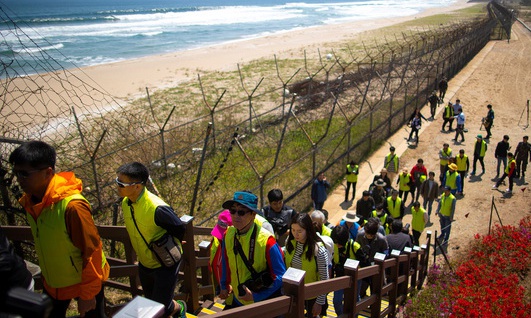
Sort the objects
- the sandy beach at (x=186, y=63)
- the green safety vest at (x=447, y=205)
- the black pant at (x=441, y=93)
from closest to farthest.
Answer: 1. the green safety vest at (x=447, y=205)
2. the black pant at (x=441, y=93)
3. the sandy beach at (x=186, y=63)

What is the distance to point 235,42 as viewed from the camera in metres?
48.6

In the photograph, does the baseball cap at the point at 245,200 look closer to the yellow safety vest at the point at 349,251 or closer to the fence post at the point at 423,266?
the yellow safety vest at the point at 349,251

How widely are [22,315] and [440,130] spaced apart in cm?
1762

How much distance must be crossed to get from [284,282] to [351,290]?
1523 mm

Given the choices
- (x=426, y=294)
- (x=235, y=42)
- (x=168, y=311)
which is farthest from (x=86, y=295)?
(x=235, y=42)

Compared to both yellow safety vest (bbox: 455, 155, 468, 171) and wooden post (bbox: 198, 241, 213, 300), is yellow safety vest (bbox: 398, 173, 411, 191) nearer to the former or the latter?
yellow safety vest (bbox: 455, 155, 468, 171)

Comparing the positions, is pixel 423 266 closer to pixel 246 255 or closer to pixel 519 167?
pixel 246 255

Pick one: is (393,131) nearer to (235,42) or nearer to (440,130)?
(440,130)

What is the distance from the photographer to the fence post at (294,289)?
2.83 metres

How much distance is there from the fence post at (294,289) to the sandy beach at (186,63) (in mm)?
19469

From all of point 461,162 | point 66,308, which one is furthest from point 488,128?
point 66,308

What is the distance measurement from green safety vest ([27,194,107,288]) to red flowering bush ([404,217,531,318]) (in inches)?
216

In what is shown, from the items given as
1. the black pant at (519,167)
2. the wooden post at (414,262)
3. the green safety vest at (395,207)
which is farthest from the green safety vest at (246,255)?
the black pant at (519,167)

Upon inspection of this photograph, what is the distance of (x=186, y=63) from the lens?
34.5 metres
